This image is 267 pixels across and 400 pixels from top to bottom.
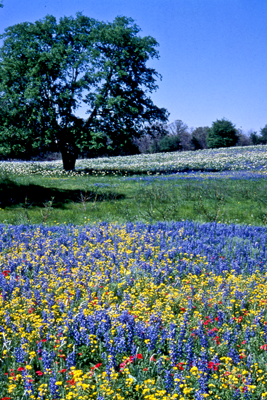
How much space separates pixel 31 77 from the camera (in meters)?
26.8

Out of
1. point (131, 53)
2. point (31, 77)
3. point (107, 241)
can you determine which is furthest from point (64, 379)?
point (131, 53)

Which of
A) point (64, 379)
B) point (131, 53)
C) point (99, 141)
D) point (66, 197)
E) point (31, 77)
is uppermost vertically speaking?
point (131, 53)

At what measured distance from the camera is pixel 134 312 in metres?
4.50

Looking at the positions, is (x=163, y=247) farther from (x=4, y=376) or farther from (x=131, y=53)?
(x=131, y=53)

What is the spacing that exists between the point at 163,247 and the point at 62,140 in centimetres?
2361

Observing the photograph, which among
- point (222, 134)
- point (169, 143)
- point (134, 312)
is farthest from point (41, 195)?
point (169, 143)

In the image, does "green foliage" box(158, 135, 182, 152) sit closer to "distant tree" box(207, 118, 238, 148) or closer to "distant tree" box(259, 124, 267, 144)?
"distant tree" box(207, 118, 238, 148)

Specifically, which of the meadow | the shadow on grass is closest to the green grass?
the shadow on grass

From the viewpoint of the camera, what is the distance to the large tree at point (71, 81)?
27.2 m

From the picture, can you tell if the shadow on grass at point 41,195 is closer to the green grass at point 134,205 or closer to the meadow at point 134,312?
the green grass at point 134,205

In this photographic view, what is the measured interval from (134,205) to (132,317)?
356 inches

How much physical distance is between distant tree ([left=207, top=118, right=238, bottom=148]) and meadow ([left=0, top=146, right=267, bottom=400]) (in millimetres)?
58811

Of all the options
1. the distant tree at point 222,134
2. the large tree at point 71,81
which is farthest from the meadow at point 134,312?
the distant tree at point 222,134

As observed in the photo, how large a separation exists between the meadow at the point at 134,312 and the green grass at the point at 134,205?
6.19 feet
